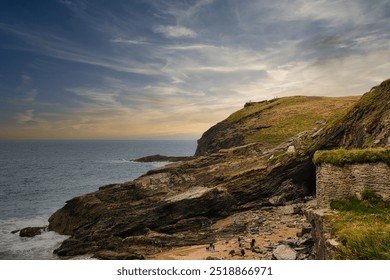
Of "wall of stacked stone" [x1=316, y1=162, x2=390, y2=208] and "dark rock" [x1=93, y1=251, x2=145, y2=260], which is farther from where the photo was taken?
"dark rock" [x1=93, y1=251, x2=145, y2=260]

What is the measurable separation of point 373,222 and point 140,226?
21314 millimetres

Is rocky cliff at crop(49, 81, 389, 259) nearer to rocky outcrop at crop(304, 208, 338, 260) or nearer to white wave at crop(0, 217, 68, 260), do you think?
white wave at crop(0, 217, 68, 260)

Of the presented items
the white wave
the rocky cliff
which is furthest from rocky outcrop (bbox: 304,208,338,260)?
the white wave

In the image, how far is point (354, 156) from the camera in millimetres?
11383

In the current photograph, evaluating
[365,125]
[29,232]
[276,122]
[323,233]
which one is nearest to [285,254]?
[323,233]

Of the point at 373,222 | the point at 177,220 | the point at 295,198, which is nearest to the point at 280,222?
the point at 295,198

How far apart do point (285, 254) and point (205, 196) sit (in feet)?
46.5

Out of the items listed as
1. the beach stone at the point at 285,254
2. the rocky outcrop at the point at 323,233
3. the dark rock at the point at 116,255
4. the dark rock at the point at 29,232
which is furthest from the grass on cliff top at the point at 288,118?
the dark rock at the point at 29,232

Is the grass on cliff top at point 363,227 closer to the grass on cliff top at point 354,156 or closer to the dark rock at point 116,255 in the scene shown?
the grass on cliff top at point 354,156

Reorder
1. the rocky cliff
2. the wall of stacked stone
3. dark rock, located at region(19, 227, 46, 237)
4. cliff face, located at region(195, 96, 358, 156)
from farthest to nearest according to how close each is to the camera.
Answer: cliff face, located at region(195, 96, 358, 156), dark rock, located at region(19, 227, 46, 237), the rocky cliff, the wall of stacked stone

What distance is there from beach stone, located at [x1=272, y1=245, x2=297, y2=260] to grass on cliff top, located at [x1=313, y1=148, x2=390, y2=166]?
4.02 m

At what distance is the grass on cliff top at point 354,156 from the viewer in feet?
35.4

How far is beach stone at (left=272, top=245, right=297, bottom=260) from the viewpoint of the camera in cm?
1166
